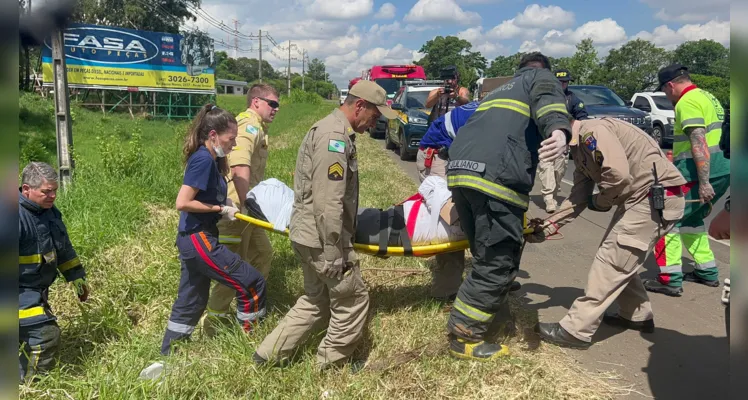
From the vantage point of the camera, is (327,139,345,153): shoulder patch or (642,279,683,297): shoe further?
(642,279,683,297): shoe

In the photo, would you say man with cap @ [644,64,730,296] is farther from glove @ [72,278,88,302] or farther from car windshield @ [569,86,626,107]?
car windshield @ [569,86,626,107]

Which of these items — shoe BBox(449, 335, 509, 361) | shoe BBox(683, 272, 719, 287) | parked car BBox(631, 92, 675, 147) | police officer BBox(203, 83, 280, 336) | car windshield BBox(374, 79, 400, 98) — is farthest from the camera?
car windshield BBox(374, 79, 400, 98)

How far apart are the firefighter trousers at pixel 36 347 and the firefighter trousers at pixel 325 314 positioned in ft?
4.06

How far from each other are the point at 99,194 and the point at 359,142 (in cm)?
1155

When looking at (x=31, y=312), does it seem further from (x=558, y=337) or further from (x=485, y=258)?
(x=558, y=337)

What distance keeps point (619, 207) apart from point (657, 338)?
1.06m

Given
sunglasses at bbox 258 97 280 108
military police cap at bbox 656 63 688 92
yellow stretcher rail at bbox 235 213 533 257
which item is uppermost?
military police cap at bbox 656 63 688 92

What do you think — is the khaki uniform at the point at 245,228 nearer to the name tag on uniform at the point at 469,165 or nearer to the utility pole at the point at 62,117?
the name tag on uniform at the point at 469,165

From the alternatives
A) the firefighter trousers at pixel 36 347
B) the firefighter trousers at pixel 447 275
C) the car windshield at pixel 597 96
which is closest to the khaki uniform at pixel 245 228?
the firefighter trousers at pixel 36 347

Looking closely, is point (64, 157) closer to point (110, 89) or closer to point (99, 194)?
point (99, 194)

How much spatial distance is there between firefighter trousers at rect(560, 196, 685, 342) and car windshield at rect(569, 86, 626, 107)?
11.2m

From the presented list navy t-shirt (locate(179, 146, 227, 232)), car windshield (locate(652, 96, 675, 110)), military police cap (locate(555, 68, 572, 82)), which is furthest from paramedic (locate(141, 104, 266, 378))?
car windshield (locate(652, 96, 675, 110))

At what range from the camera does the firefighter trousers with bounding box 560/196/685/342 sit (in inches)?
144

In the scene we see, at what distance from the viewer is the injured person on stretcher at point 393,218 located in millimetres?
3750
